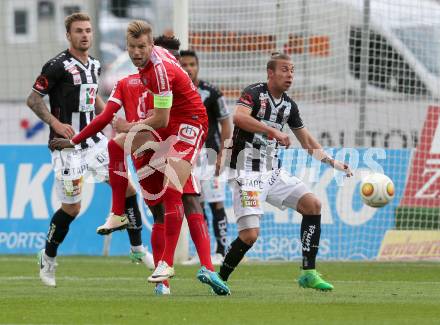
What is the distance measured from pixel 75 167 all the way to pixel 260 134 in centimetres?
208

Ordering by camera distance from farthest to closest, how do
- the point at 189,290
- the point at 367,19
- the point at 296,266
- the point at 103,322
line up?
1. the point at 367,19
2. the point at 296,266
3. the point at 189,290
4. the point at 103,322

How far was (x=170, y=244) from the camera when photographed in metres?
9.55

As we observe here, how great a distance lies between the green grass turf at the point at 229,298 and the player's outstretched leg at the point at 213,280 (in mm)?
105

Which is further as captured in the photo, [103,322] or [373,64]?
[373,64]

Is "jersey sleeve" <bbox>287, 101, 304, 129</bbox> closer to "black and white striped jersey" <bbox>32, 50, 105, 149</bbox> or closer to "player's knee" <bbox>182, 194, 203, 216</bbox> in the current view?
"player's knee" <bbox>182, 194, 203, 216</bbox>

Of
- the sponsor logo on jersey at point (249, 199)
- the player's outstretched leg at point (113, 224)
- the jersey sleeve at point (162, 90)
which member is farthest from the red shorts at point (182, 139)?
the player's outstretched leg at point (113, 224)

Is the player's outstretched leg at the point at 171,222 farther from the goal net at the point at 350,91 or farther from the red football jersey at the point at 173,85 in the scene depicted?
the goal net at the point at 350,91

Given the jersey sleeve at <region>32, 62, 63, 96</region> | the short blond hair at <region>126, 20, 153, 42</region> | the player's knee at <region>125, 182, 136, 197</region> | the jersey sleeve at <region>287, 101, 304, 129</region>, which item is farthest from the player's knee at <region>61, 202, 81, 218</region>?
the short blond hair at <region>126, 20, 153, 42</region>

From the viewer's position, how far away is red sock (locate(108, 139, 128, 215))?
35.2 ft

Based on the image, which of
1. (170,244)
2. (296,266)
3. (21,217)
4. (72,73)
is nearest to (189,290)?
(170,244)

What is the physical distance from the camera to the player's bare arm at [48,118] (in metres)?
11.1

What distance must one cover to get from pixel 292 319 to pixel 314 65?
343 inches

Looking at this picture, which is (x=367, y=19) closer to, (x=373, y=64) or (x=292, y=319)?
(x=373, y=64)

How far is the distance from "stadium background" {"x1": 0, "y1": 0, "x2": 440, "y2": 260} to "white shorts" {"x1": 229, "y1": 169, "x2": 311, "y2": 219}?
4640 mm
